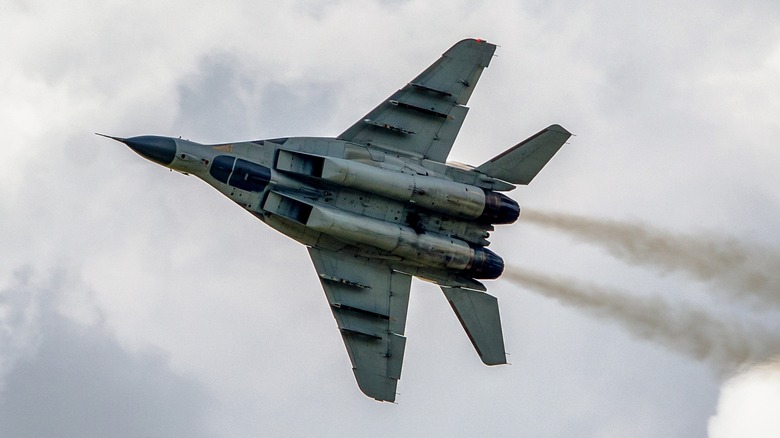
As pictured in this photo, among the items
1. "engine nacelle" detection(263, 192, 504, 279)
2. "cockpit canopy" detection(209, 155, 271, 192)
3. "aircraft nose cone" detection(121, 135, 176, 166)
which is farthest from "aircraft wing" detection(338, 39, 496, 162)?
"aircraft nose cone" detection(121, 135, 176, 166)

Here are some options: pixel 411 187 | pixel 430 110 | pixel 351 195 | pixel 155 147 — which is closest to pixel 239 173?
A: pixel 155 147

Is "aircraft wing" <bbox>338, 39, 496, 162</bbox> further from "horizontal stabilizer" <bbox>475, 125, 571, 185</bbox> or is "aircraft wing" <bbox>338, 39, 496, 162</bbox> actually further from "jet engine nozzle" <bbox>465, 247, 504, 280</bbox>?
"jet engine nozzle" <bbox>465, 247, 504, 280</bbox>

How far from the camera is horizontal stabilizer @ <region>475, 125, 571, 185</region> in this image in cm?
5081

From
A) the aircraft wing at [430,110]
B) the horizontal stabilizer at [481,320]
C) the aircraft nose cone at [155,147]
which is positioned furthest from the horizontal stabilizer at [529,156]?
the aircraft nose cone at [155,147]

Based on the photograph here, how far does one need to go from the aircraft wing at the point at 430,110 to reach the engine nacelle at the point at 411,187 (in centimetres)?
135

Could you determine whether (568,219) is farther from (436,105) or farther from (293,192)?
(293,192)

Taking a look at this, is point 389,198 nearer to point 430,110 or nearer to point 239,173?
point 430,110

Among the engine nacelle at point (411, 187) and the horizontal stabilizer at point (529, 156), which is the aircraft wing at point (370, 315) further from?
the horizontal stabilizer at point (529, 156)

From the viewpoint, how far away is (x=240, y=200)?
48.3m

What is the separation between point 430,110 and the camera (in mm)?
50250

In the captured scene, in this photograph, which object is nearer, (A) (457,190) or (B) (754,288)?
(A) (457,190)

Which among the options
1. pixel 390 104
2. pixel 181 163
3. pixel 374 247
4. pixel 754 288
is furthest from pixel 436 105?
pixel 754 288

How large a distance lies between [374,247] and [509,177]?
476 cm

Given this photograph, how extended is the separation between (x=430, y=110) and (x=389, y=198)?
125 inches
